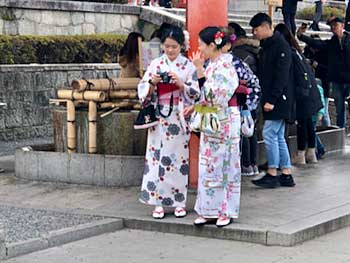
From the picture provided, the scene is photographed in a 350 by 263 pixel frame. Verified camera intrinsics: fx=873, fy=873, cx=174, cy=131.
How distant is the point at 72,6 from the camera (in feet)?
53.1

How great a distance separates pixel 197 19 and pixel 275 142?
1.62 meters

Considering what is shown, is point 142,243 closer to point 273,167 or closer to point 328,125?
point 273,167

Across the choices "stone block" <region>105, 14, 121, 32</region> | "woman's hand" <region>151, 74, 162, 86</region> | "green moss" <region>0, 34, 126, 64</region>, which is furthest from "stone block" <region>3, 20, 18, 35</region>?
"woman's hand" <region>151, 74, 162, 86</region>

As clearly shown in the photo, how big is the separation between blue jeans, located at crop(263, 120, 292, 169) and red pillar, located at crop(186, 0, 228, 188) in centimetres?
85

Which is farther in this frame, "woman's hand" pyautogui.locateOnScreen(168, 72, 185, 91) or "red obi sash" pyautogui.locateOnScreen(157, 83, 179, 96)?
"red obi sash" pyautogui.locateOnScreen(157, 83, 179, 96)

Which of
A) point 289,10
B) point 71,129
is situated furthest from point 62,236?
point 289,10

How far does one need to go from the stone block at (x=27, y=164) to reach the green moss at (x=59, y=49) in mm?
3817

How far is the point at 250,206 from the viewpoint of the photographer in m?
8.80

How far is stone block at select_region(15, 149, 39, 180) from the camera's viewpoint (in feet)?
33.5

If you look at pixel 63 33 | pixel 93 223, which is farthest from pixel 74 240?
pixel 63 33

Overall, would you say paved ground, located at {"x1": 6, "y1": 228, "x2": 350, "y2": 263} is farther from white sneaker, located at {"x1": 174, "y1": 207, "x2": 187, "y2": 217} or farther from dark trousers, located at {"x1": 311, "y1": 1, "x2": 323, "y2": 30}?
dark trousers, located at {"x1": 311, "y1": 1, "x2": 323, "y2": 30}

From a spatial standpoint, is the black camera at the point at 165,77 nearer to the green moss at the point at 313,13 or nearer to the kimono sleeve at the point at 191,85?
the kimono sleeve at the point at 191,85

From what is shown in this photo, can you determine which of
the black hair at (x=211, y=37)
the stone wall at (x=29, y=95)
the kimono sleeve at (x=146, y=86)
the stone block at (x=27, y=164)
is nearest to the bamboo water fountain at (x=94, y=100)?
the stone block at (x=27, y=164)

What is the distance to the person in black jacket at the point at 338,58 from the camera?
1295cm
